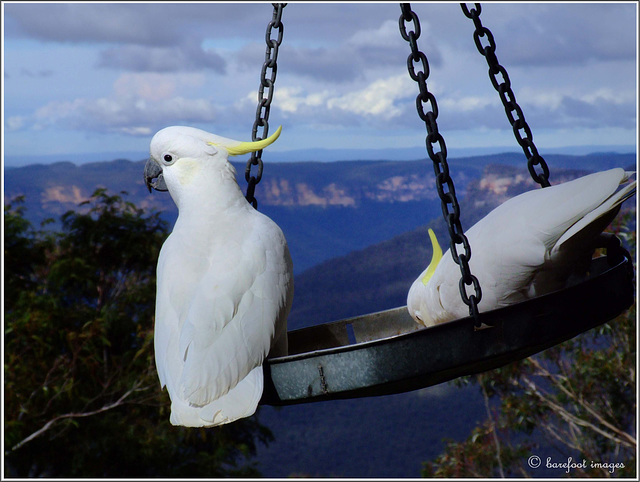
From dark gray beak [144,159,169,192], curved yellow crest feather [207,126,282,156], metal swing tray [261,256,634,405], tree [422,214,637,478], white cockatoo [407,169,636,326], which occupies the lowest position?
tree [422,214,637,478]

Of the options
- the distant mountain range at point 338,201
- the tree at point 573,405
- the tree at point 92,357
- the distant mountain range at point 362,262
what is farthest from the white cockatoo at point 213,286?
the distant mountain range at point 338,201

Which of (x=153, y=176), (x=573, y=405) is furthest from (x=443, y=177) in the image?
(x=573, y=405)

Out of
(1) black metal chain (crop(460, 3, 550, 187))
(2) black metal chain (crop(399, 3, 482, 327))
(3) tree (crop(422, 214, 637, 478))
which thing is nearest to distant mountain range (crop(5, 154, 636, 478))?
(3) tree (crop(422, 214, 637, 478))

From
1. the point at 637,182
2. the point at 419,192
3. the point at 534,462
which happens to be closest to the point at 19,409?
the point at 534,462

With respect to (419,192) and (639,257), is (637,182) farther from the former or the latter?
(419,192)

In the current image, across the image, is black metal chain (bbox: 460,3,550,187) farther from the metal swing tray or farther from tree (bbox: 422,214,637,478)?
tree (bbox: 422,214,637,478)

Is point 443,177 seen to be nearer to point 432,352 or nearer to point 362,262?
point 432,352

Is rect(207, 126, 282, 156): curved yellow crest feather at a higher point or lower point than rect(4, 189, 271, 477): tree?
higher
